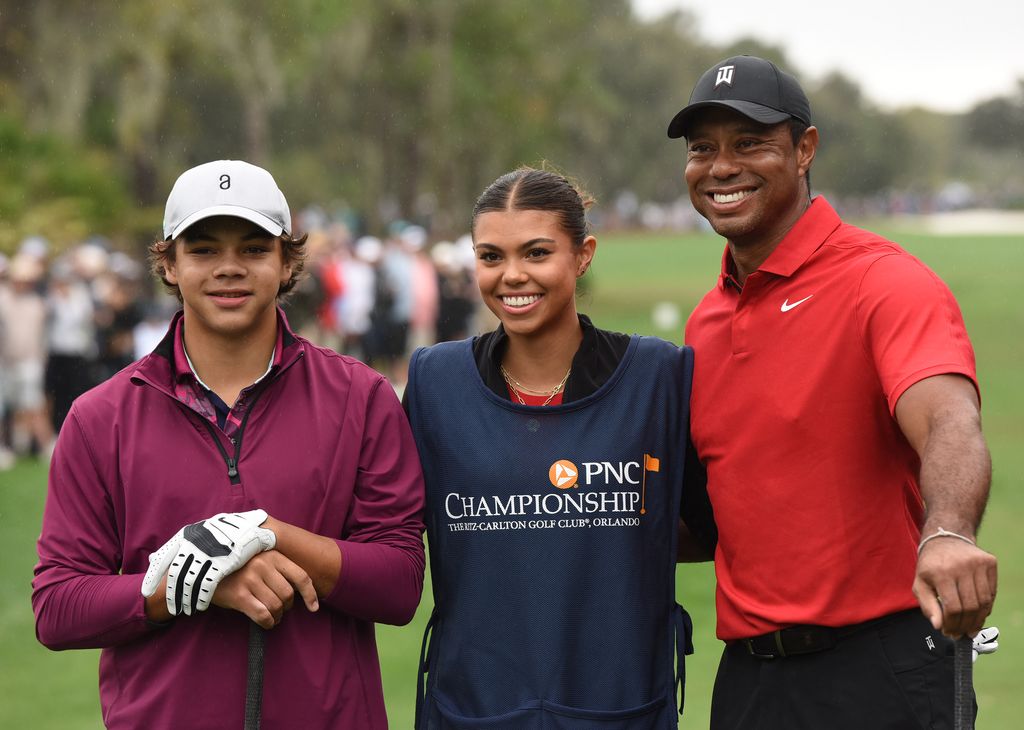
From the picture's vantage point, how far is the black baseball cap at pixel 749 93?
11.7 feet

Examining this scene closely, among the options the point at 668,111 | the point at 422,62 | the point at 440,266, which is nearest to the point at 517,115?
the point at 422,62

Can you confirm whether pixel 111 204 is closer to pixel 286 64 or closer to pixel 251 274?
pixel 286 64

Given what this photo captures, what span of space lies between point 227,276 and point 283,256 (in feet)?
0.68

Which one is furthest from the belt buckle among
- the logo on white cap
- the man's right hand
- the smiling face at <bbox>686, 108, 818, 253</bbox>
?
the logo on white cap

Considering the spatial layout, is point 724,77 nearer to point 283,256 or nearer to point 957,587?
point 283,256

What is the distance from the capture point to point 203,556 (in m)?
2.90

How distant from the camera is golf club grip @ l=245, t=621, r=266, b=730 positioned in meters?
3.05

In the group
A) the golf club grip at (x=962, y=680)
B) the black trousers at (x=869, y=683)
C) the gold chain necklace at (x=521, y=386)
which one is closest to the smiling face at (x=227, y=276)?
the gold chain necklace at (x=521, y=386)

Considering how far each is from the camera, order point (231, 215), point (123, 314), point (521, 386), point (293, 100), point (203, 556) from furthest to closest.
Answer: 1. point (293, 100)
2. point (123, 314)
3. point (521, 386)
4. point (231, 215)
5. point (203, 556)

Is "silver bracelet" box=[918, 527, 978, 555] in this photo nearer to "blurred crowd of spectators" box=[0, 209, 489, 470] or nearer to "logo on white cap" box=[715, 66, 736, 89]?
"logo on white cap" box=[715, 66, 736, 89]

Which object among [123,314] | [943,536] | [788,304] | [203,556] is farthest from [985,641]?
[123,314]

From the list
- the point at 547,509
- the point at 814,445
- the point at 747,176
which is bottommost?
the point at 547,509

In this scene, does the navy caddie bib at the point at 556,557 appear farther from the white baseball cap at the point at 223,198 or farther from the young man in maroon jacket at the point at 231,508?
the white baseball cap at the point at 223,198

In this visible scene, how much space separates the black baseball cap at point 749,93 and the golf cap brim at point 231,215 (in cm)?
109
